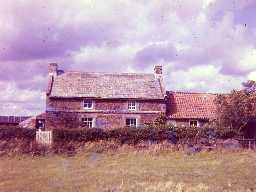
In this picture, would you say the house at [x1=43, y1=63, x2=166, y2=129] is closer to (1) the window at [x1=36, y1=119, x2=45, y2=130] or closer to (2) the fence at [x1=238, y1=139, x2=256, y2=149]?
(1) the window at [x1=36, y1=119, x2=45, y2=130]

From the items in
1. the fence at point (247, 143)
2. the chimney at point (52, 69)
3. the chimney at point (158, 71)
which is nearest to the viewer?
the fence at point (247, 143)

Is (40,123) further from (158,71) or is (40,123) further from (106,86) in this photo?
(158,71)

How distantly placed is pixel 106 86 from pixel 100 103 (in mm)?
2955

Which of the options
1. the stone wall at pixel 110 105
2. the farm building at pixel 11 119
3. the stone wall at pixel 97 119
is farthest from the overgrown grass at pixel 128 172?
the farm building at pixel 11 119

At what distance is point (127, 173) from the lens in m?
24.7

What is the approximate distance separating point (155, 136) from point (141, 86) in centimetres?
1577

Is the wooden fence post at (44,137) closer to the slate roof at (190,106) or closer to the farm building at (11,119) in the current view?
the slate roof at (190,106)

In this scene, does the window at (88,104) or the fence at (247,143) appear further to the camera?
the window at (88,104)

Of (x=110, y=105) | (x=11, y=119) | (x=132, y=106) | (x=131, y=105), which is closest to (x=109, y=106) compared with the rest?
(x=110, y=105)

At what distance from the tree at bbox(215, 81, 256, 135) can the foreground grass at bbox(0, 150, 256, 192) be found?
10441 millimetres

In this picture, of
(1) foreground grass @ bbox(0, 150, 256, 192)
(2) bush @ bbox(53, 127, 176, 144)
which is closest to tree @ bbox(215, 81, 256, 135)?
(2) bush @ bbox(53, 127, 176, 144)

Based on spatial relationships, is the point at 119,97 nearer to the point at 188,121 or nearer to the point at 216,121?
the point at 188,121

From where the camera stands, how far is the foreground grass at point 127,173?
1980 cm

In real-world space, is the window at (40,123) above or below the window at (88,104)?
below
